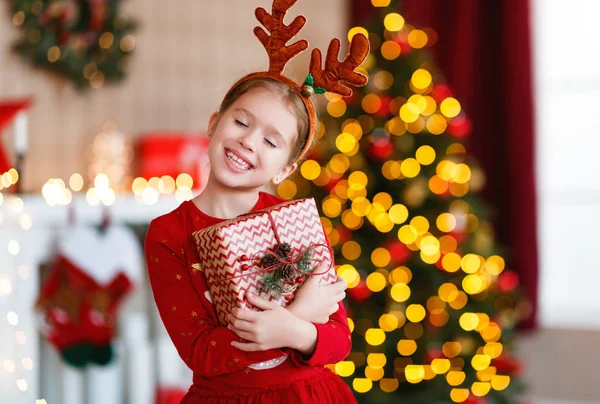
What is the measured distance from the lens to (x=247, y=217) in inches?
46.6

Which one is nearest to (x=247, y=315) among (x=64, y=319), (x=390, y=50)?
(x=64, y=319)

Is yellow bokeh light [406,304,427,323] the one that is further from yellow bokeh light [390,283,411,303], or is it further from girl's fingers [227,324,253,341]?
girl's fingers [227,324,253,341]

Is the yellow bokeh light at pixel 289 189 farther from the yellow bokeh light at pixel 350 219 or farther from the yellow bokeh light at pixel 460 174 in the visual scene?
the yellow bokeh light at pixel 460 174

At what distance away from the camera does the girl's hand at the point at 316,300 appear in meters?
1.18

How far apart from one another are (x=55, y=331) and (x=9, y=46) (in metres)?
1.45

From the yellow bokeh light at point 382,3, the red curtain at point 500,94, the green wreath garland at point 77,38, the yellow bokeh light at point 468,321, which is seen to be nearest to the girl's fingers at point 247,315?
the yellow bokeh light at point 468,321

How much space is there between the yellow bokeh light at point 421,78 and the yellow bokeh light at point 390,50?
0.12m

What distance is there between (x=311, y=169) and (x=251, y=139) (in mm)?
2190

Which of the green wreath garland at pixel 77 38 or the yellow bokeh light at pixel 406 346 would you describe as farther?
the green wreath garland at pixel 77 38

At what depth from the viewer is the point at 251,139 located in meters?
1.20

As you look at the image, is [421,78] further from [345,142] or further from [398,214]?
[398,214]

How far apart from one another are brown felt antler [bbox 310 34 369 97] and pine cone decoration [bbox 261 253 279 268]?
0.28 meters

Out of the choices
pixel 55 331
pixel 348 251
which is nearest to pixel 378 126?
pixel 348 251

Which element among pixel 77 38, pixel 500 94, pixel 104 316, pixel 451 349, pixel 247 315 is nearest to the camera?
pixel 247 315
